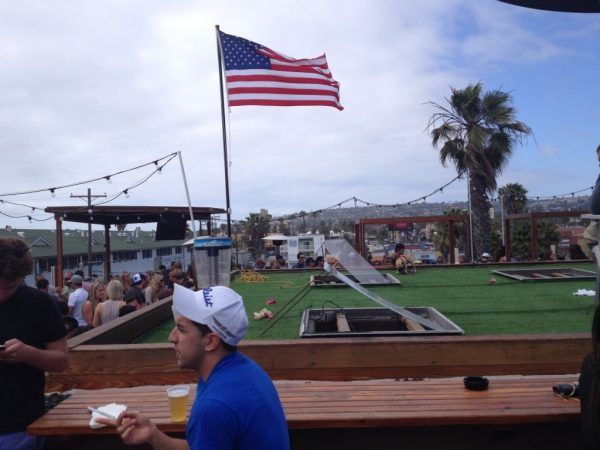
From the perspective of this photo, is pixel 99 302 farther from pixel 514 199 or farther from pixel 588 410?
pixel 514 199

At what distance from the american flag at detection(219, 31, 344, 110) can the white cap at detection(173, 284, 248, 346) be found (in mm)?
7718

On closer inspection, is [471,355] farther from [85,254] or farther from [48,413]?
[85,254]

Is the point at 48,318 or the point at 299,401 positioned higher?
the point at 48,318

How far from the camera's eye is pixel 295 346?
413 centimetres

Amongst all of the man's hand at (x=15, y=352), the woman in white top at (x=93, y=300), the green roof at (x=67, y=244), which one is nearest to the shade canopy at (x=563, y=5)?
the man's hand at (x=15, y=352)

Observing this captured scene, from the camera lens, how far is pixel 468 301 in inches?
288

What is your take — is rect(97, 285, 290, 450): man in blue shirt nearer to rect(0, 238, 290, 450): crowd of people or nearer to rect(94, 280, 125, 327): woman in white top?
rect(0, 238, 290, 450): crowd of people

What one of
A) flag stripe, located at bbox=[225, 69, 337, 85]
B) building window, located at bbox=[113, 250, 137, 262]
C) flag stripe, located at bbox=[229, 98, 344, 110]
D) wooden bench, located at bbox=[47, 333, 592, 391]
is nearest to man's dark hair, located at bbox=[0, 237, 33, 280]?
wooden bench, located at bbox=[47, 333, 592, 391]

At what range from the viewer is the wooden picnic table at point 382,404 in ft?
10.1

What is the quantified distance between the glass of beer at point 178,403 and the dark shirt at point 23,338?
2.32 feet

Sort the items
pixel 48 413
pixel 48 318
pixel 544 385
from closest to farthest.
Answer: pixel 48 318 < pixel 48 413 < pixel 544 385

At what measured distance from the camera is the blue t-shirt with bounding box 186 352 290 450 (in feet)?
5.74

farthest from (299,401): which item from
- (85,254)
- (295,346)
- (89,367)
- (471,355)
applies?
(85,254)

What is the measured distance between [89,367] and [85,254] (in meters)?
41.2
